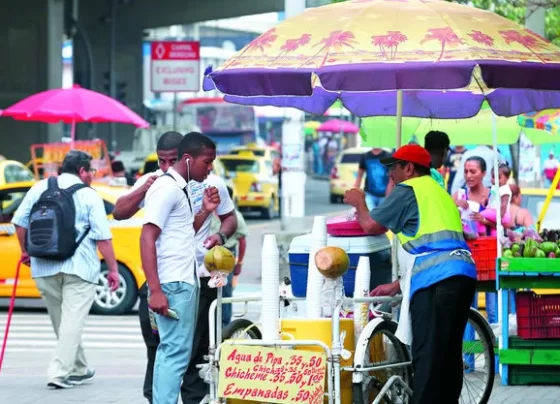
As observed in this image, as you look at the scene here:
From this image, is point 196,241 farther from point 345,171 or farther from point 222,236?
point 345,171

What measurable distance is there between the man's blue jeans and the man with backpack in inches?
112

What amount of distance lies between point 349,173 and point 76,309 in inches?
1370

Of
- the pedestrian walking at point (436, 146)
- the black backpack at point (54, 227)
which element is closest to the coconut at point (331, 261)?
the pedestrian walking at point (436, 146)

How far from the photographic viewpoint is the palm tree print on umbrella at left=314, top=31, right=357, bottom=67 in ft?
26.1

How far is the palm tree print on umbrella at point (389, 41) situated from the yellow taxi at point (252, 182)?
28.9m

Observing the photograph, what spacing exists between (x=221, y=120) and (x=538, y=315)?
141 feet

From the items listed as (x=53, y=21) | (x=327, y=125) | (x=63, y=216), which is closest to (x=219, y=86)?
(x=63, y=216)

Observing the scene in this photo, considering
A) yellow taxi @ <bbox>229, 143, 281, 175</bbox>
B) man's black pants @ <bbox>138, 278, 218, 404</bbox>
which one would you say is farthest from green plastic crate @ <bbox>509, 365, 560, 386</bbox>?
yellow taxi @ <bbox>229, 143, 281, 175</bbox>

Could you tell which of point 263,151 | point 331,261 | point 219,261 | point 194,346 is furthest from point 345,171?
point 331,261

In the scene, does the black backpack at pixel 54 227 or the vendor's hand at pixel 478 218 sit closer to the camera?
the black backpack at pixel 54 227

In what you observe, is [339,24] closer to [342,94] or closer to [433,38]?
[433,38]

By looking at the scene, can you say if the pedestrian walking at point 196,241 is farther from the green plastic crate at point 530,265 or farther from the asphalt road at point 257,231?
the asphalt road at point 257,231

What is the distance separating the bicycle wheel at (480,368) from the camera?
905 centimetres

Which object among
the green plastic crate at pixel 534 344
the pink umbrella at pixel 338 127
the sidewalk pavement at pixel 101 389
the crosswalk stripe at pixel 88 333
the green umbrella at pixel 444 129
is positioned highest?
the pink umbrella at pixel 338 127
